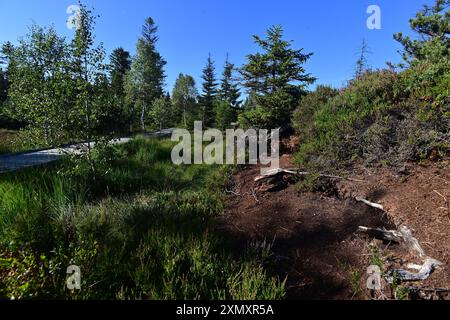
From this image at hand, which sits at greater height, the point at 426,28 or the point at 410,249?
the point at 426,28

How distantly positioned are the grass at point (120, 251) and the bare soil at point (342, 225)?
40 centimetres

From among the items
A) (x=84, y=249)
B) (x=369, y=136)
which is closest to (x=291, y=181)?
(x=369, y=136)

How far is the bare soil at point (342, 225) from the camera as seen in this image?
2.70 m

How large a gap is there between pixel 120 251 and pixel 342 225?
123 inches

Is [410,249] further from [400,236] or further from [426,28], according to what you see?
[426,28]

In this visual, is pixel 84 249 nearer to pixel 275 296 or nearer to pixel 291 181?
pixel 275 296

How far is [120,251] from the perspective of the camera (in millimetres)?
2838

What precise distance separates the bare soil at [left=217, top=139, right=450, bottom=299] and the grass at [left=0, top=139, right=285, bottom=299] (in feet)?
1.32

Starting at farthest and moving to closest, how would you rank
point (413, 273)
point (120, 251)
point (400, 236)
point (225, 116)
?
point (225, 116) < point (400, 236) < point (120, 251) < point (413, 273)

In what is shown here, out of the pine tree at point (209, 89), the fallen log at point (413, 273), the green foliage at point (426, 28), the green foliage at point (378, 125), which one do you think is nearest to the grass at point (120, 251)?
the fallen log at point (413, 273)

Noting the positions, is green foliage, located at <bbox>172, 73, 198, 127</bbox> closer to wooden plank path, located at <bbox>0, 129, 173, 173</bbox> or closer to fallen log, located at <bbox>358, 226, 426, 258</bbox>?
wooden plank path, located at <bbox>0, 129, 173, 173</bbox>

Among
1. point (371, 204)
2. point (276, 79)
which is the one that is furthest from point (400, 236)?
point (276, 79)

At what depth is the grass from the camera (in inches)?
90.4
